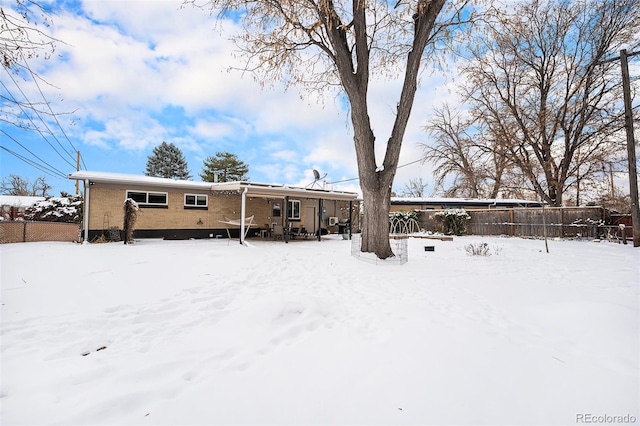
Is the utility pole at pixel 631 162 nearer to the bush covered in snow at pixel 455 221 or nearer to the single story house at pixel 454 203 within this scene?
the bush covered in snow at pixel 455 221

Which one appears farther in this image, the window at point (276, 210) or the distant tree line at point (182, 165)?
the distant tree line at point (182, 165)

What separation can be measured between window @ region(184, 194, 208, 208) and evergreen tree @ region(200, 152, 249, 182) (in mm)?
17207

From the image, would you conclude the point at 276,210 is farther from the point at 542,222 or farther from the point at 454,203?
the point at 454,203

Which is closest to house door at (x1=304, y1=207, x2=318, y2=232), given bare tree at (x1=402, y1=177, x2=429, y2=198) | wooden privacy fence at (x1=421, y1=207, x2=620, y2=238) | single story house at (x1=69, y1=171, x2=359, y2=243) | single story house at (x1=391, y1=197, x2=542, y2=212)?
single story house at (x1=69, y1=171, x2=359, y2=243)

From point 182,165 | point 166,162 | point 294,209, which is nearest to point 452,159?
point 294,209

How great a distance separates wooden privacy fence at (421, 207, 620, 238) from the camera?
1156 centimetres

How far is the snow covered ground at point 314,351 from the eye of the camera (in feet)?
5.66

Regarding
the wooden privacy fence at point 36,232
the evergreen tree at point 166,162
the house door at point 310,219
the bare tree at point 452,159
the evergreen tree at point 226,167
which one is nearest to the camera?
the wooden privacy fence at point 36,232

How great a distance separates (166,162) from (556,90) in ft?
118

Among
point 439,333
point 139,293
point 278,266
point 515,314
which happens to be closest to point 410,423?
point 439,333

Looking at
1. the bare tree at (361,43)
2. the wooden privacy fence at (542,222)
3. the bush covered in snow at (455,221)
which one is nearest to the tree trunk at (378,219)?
the bare tree at (361,43)

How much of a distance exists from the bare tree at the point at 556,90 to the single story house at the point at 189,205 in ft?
34.3

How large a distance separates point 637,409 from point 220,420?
257cm

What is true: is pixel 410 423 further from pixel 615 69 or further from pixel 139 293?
pixel 615 69
